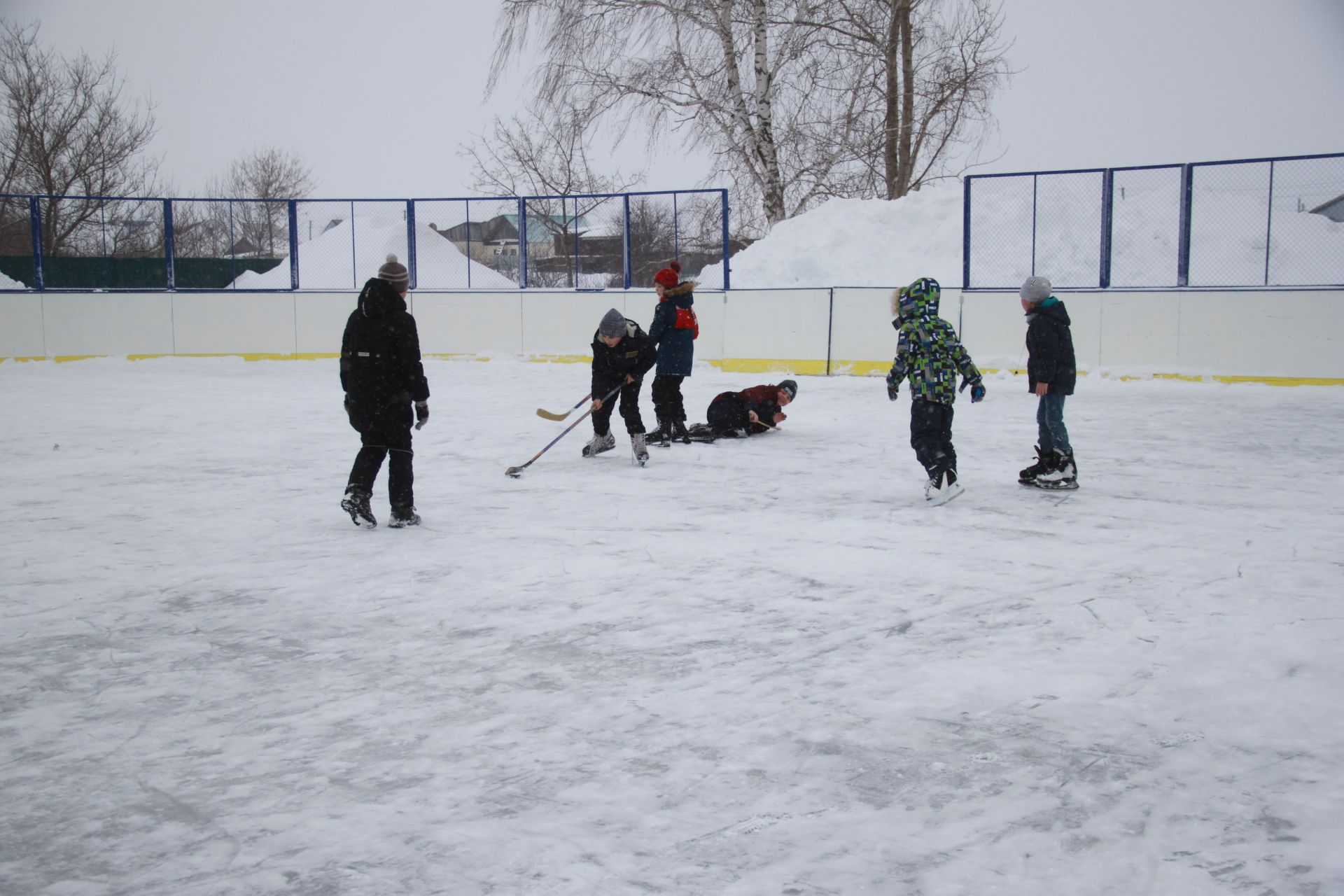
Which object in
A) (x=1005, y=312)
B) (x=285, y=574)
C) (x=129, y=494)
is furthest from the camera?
(x=1005, y=312)

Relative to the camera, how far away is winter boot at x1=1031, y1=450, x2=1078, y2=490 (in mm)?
6340

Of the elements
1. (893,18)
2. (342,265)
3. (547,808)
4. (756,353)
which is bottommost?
(547,808)

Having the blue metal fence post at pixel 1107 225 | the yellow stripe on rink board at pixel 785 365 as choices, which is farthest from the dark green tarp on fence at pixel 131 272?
the blue metal fence post at pixel 1107 225

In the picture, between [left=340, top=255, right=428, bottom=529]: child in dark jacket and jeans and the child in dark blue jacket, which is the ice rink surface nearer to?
[left=340, top=255, right=428, bottom=529]: child in dark jacket and jeans

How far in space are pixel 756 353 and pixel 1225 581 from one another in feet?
34.1

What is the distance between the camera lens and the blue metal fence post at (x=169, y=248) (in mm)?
16438

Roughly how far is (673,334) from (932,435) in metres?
2.76

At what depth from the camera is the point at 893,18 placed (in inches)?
756

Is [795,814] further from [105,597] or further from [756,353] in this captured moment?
[756,353]

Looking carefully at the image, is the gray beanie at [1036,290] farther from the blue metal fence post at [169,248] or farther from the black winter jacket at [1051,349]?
the blue metal fence post at [169,248]

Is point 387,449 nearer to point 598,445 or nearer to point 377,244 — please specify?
point 598,445

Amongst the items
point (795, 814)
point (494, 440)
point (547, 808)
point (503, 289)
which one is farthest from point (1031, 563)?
point (503, 289)

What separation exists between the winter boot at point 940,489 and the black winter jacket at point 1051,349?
2.38 feet

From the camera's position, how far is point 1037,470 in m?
6.42
